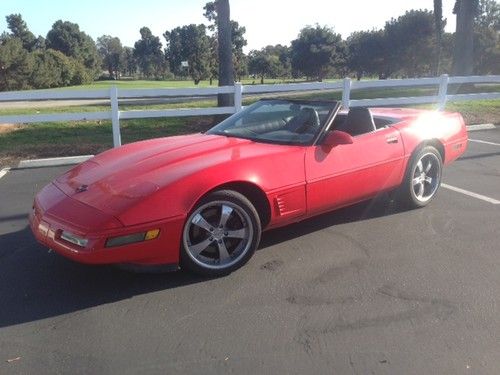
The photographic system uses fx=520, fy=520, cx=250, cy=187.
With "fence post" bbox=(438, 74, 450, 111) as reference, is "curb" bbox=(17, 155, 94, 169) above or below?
below

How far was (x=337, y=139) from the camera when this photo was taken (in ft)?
14.7

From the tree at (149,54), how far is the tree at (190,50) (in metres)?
5.71

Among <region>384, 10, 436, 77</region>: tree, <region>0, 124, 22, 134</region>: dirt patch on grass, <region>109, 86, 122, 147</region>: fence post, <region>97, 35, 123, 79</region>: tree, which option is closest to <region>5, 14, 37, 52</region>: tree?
<region>97, 35, 123, 79</region>: tree

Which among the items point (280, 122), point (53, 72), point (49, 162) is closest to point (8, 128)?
point (49, 162)

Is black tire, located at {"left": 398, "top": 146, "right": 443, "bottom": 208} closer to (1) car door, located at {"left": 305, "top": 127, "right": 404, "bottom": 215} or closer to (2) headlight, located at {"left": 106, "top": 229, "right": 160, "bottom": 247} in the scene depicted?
(1) car door, located at {"left": 305, "top": 127, "right": 404, "bottom": 215}

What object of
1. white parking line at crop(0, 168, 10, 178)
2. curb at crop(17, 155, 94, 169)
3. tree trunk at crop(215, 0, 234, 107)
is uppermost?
tree trunk at crop(215, 0, 234, 107)

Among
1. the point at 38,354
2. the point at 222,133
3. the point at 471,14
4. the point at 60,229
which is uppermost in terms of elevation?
the point at 471,14

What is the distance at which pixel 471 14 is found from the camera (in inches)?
814

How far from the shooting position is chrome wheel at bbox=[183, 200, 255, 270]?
3797mm

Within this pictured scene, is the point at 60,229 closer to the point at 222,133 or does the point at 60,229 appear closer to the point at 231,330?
the point at 231,330

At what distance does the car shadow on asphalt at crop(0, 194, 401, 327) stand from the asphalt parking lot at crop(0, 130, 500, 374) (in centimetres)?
1

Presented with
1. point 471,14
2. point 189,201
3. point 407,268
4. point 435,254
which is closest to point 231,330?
point 189,201

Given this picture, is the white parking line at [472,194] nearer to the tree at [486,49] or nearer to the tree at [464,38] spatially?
the tree at [464,38]

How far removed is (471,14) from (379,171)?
18.7 meters
